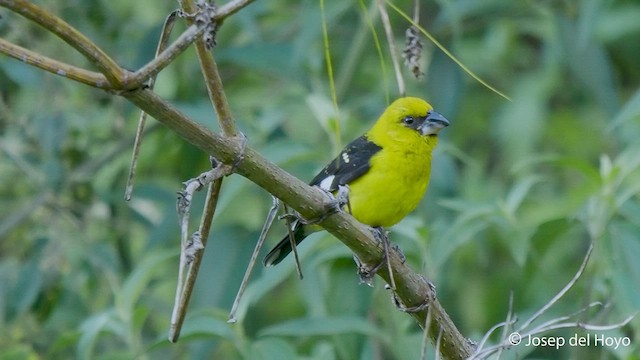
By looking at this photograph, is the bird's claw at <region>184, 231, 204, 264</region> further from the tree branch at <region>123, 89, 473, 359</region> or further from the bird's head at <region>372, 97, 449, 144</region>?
the bird's head at <region>372, 97, 449, 144</region>

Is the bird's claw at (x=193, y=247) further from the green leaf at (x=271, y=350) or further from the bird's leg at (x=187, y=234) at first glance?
the green leaf at (x=271, y=350)

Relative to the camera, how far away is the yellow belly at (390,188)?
3498 millimetres

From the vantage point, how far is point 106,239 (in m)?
4.98

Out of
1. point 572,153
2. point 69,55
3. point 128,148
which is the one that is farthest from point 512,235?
point 572,153

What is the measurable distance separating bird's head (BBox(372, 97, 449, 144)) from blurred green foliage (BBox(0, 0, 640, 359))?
264mm

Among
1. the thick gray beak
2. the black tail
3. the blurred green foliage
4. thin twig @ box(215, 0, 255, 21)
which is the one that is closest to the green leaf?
the blurred green foliage

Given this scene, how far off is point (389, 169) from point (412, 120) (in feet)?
0.74

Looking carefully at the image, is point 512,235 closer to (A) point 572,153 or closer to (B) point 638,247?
(B) point 638,247

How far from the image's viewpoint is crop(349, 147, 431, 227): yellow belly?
11.5 feet

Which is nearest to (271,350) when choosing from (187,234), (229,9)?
(187,234)

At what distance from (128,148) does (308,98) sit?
4.10ft

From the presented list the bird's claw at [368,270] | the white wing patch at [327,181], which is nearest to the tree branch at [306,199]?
the bird's claw at [368,270]

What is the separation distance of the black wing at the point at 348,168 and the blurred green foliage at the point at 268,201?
0.15 metres

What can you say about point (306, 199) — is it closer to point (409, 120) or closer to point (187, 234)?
point (187, 234)
